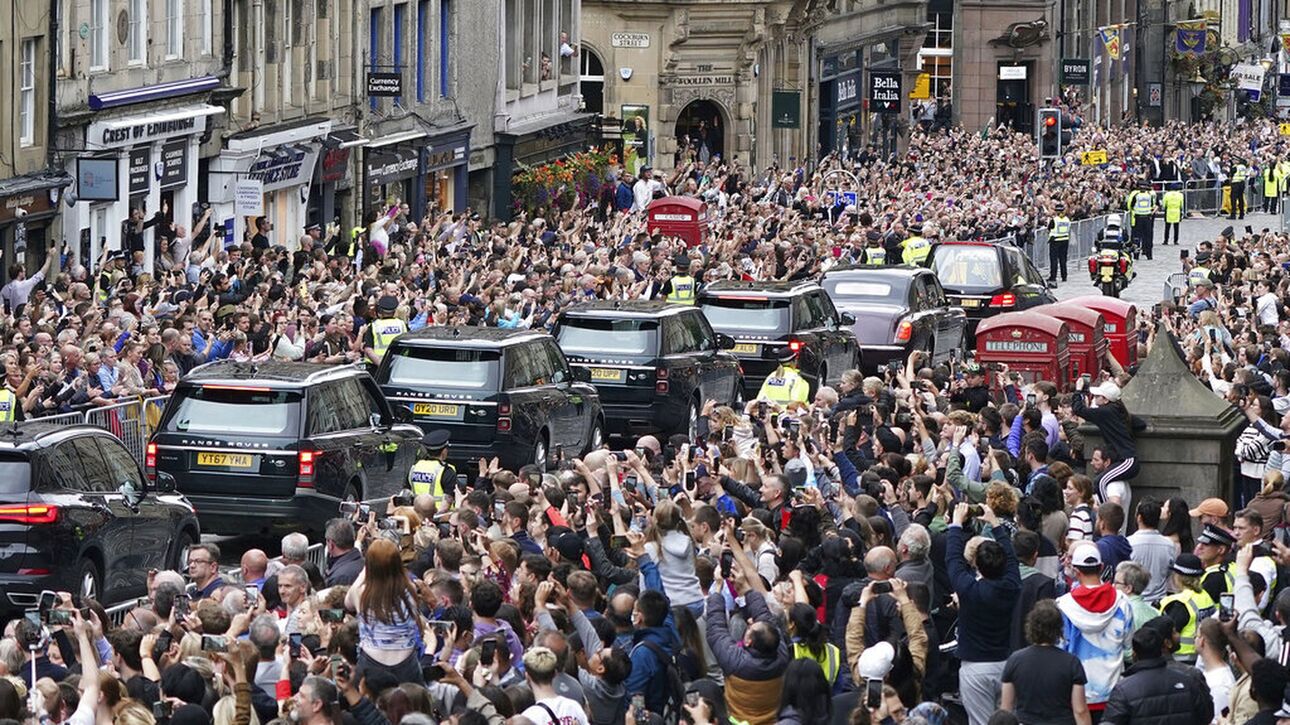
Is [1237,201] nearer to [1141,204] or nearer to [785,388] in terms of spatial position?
[1141,204]

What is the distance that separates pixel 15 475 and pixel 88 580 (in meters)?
0.87

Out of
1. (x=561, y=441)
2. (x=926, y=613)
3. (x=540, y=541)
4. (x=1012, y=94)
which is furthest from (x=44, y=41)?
(x=1012, y=94)

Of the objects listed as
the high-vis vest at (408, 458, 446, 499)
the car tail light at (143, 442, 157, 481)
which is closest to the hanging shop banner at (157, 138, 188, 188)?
the car tail light at (143, 442, 157, 481)

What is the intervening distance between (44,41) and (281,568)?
69.3 ft

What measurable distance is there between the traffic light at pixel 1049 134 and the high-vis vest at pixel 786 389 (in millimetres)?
36227

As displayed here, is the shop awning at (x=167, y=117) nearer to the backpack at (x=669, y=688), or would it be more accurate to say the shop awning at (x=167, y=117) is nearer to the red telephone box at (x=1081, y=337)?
the red telephone box at (x=1081, y=337)

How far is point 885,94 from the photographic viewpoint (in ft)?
245

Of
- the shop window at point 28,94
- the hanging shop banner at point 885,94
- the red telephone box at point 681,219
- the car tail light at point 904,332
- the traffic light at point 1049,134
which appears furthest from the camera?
the hanging shop banner at point 885,94

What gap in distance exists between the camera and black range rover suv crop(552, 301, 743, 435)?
27.2 metres

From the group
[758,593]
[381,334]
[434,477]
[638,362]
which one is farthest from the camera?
[381,334]

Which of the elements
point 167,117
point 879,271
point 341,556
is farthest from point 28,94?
point 341,556

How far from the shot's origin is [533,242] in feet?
130

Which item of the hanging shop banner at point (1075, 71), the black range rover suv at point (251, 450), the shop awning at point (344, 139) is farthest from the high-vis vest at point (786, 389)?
the hanging shop banner at point (1075, 71)

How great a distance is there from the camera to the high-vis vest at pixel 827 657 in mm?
13344
